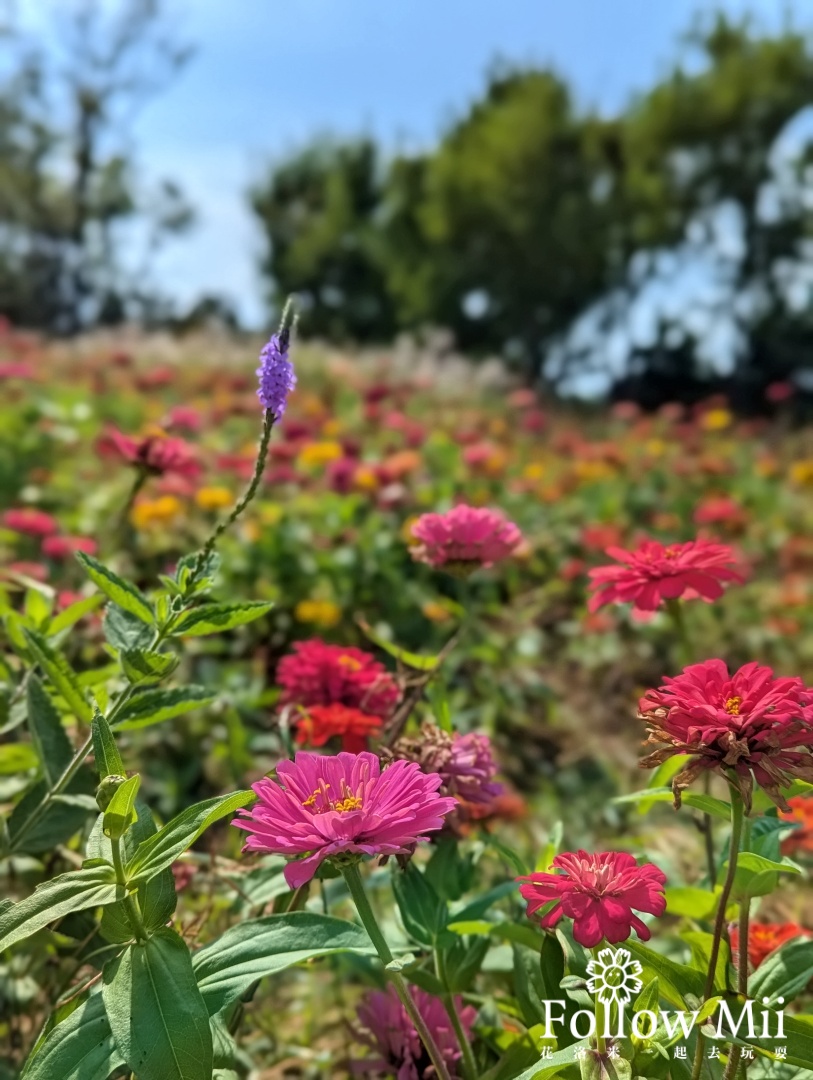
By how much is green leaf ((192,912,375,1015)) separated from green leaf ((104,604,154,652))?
28cm

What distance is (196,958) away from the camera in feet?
2.39

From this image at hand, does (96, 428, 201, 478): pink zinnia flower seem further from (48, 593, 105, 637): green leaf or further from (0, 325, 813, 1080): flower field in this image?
(48, 593, 105, 637): green leaf

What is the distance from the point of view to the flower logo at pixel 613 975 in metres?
0.70

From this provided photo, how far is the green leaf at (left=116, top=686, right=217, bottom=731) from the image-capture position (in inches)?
35.1

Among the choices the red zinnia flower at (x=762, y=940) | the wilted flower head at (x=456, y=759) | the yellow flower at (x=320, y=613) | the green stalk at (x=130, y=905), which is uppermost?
the yellow flower at (x=320, y=613)

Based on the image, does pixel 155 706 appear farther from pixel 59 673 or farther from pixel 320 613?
pixel 320 613

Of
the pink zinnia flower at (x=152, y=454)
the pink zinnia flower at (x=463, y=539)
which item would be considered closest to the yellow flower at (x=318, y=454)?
the pink zinnia flower at (x=152, y=454)

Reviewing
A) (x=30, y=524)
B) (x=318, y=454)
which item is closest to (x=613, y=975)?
(x=30, y=524)

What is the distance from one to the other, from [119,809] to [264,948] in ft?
0.53

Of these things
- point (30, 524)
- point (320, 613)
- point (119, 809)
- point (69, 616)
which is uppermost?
point (30, 524)

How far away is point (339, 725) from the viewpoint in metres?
1.02

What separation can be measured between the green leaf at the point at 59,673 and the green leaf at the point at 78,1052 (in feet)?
1.10

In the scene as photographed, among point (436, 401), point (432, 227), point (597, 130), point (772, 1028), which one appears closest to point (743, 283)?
point (597, 130)

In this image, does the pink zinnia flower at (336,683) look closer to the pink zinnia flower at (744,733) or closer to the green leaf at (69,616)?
the green leaf at (69,616)
